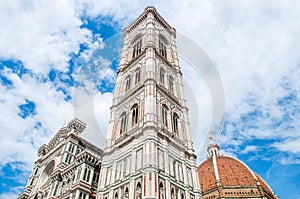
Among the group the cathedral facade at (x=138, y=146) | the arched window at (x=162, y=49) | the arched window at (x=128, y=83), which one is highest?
the arched window at (x=162, y=49)

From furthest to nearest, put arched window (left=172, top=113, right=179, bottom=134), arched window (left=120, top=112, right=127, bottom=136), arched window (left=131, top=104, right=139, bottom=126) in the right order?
arched window (left=172, top=113, right=179, bottom=134) < arched window (left=120, top=112, right=127, bottom=136) < arched window (left=131, top=104, right=139, bottom=126)

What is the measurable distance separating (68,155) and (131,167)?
14976 millimetres

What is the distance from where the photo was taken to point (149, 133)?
21.9 metres

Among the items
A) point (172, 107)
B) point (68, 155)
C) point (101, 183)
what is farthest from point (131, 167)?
point (68, 155)

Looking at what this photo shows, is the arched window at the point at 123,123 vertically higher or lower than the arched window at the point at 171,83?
lower

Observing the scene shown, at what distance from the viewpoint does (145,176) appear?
1880 centimetres

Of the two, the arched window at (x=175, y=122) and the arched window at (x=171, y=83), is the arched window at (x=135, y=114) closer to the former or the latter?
the arched window at (x=175, y=122)

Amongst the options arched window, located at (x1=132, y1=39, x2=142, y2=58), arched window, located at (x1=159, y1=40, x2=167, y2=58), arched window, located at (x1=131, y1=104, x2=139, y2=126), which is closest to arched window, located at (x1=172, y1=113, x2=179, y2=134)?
arched window, located at (x1=131, y1=104, x2=139, y2=126)

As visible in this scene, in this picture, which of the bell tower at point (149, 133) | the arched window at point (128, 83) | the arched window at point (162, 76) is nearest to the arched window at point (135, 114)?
the bell tower at point (149, 133)

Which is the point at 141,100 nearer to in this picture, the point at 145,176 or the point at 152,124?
the point at 152,124

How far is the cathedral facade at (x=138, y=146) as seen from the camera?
2049 centimetres

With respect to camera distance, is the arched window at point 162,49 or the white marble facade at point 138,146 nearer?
the white marble facade at point 138,146

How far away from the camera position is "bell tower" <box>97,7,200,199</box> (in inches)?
784

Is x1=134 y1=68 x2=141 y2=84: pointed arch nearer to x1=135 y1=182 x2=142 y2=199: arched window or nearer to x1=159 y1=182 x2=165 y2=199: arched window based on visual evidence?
x1=135 y1=182 x2=142 y2=199: arched window
